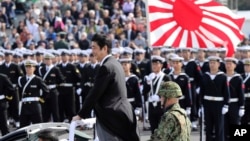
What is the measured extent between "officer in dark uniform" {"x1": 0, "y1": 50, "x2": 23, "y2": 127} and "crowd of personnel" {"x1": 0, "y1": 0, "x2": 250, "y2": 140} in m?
0.02

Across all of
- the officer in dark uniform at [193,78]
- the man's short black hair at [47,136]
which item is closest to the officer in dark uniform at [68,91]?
the officer in dark uniform at [193,78]

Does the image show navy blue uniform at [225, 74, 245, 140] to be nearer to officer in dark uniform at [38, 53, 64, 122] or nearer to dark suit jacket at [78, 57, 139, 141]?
officer in dark uniform at [38, 53, 64, 122]

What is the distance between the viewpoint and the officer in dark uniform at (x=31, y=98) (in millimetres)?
17250

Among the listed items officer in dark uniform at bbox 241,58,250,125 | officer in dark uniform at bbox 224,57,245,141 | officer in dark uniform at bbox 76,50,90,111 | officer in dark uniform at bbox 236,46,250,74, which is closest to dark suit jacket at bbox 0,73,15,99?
officer in dark uniform at bbox 76,50,90,111

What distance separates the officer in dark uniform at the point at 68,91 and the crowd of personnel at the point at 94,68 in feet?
0.08

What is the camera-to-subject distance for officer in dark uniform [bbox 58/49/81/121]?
69.2 feet

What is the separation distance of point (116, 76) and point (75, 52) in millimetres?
12144

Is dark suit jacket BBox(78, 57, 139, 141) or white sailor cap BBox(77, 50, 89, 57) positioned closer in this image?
dark suit jacket BBox(78, 57, 139, 141)

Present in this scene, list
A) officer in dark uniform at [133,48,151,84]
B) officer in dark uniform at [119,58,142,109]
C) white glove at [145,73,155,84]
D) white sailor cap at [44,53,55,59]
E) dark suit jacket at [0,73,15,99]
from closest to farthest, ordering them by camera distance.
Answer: white glove at [145,73,155,84] → dark suit jacket at [0,73,15,99] → officer in dark uniform at [119,58,142,109] → white sailor cap at [44,53,55,59] → officer in dark uniform at [133,48,151,84]

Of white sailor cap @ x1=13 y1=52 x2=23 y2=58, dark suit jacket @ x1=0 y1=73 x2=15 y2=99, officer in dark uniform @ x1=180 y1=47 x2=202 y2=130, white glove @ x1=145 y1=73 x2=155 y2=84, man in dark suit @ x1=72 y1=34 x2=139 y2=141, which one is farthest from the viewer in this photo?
white sailor cap @ x1=13 y1=52 x2=23 y2=58

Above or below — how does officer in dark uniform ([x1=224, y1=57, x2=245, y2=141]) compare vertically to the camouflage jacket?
below

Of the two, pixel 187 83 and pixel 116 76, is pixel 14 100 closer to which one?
pixel 187 83

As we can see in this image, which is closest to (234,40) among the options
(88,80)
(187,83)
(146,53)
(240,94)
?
(240,94)

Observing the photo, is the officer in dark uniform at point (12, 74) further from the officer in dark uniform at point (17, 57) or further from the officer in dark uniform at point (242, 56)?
the officer in dark uniform at point (242, 56)
